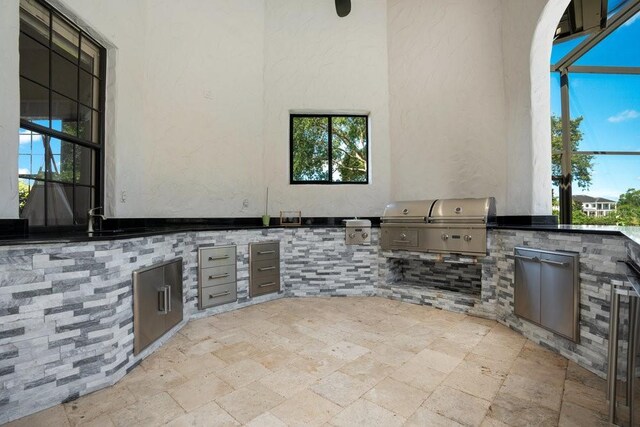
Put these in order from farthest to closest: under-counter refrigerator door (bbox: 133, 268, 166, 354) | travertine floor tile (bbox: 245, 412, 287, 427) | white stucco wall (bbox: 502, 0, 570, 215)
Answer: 1. white stucco wall (bbox: 502, 0, 570, 215)
2. under-counter refrigerator door (bbox: 133, 268, 166, 354)
3. travertine floor tile (bbox: 245, 412, 287, 427)

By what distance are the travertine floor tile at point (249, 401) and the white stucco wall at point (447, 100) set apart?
10.6 ft

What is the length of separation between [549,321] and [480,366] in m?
0.74

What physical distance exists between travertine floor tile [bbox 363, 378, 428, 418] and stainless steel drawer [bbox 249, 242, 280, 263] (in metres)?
2.20

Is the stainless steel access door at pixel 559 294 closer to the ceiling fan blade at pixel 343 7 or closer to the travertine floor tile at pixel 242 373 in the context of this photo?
the travertine floor tile at pixel 242 373

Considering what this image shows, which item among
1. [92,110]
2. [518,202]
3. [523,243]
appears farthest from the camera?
[518,202]

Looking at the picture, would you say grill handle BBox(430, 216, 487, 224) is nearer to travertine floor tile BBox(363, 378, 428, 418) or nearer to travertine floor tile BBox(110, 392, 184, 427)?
travertine floor tile BBox(363, 378, 428, 418)

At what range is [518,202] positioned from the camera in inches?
129

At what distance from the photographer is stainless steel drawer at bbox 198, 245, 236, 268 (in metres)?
3.15

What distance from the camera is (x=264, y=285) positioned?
371 cm

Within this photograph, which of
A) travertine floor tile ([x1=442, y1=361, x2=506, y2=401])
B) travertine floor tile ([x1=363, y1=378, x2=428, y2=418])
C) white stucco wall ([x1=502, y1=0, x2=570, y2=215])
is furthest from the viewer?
white stucco wall ([x1=502, y1=0, x2=570, y2=215])

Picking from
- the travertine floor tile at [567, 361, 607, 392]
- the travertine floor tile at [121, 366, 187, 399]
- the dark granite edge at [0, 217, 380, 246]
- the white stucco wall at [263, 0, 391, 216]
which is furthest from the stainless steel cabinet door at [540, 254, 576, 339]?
the travertine floor tile at [121, 366, 187, 399]

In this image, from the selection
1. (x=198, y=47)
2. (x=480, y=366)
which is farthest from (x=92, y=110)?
(x=480, y=366)

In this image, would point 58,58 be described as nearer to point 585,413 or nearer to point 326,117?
point 326,117

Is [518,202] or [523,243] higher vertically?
[518,202]
